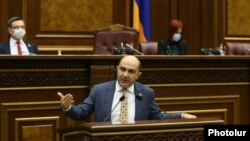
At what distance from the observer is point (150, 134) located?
3035 mm

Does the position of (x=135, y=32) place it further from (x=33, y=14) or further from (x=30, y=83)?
(x=30, y=83)

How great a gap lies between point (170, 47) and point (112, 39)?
0.67 meters

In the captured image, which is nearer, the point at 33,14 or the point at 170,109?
the point at 170,109

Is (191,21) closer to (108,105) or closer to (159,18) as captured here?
(159,18)

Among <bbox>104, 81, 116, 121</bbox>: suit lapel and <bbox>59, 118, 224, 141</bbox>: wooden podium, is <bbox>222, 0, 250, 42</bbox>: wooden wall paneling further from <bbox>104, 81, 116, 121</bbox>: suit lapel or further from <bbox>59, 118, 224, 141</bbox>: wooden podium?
<bbox>59, 118, 224, 141</bbox>: wooden podium

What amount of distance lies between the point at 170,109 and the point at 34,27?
2.91m

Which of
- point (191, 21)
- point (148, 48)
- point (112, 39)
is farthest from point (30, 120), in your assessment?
point (191, 21)

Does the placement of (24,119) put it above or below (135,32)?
below

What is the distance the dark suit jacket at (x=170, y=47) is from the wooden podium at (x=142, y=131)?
3101 millimetres

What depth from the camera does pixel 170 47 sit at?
251 inches

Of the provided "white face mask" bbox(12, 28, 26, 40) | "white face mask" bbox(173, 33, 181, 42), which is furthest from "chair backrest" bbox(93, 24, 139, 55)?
"white face mask" bbox(12, 28, 26, 40)

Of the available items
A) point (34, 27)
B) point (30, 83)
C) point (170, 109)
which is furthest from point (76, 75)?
point (34, 27)

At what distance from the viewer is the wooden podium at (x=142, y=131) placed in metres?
2.90

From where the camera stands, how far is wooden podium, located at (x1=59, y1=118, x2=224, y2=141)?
290 cm
